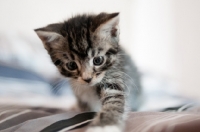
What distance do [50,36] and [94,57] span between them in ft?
0.54

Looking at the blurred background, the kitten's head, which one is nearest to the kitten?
the kitten's head

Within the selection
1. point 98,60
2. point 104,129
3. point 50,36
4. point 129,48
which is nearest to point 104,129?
point 104,129

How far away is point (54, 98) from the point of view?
122 centimetres

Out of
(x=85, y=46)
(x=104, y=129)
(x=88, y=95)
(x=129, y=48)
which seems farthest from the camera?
(x=129, y=48)

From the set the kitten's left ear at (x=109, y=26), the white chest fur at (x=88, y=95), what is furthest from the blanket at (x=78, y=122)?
the kitten's left ear at (x=109, y=26)

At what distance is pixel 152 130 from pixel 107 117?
0.19 metres

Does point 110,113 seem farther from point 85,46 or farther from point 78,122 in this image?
point 85,46

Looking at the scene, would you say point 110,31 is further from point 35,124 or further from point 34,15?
point 34,15

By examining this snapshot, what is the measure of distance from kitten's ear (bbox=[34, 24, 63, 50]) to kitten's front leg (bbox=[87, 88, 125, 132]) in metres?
0.22

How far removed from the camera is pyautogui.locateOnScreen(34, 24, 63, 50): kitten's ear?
0.89 metres

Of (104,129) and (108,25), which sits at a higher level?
(108,25)

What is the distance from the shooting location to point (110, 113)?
0.81 meters

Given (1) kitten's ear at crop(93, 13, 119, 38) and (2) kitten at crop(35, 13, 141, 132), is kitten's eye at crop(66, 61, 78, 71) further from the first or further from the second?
(1) kitten's ear at crop(93, 13, 119, 38)

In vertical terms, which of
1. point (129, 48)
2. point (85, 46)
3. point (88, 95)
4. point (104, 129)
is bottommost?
point (104, 129)
